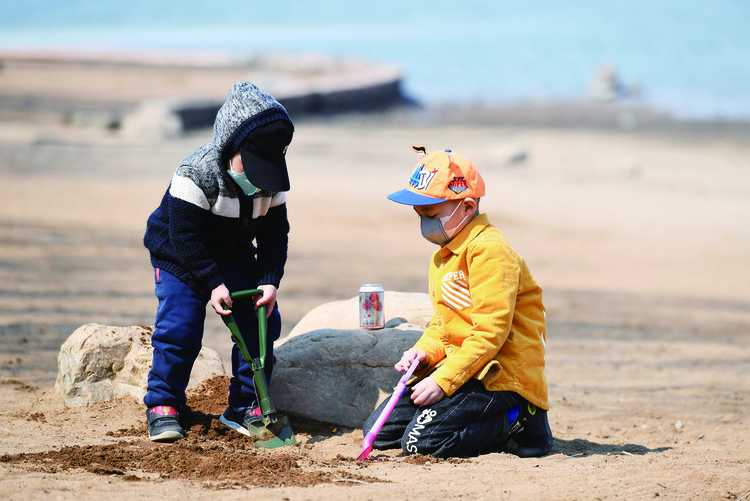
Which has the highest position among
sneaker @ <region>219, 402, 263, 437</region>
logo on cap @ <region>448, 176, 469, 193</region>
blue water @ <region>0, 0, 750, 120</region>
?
blue water @ <region>0, 0, 750, 120</region>

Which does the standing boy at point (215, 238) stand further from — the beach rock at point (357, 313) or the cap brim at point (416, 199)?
the beach rock at point (357, 313)

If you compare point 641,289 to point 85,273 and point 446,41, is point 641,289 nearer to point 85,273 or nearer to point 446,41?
point 85,273

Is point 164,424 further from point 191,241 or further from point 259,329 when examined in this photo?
point 191,241

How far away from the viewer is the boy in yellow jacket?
140 inches

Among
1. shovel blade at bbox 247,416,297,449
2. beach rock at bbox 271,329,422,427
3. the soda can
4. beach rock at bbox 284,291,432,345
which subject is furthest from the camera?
beach rock at bbox 284,291,432,345

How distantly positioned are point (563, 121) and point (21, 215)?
17.0 meters

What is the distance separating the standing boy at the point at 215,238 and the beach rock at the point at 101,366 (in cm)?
59

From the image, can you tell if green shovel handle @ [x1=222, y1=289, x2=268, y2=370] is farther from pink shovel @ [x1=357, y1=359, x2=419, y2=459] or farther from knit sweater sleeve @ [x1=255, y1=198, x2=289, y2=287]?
pink shovel @ [x1=357, y1=359, x2=419, y2=459]

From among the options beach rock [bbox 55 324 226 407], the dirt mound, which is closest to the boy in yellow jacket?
the dirt mound

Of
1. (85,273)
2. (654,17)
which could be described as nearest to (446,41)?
(654,17)

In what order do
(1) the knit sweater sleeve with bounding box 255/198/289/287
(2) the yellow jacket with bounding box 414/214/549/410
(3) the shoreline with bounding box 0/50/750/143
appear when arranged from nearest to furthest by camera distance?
(2) the yellow jacket with bounding box 414/214/549/410 → (1) the knit sweater sleeve with bounding box 255/198/289/287 → (3) the shoreline with bounding box 0/50/750/143

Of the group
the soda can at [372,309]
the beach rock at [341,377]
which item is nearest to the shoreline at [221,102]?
the soda can at [372,309]

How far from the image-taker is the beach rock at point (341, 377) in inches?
171

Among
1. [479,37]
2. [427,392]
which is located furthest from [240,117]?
[479,37]
